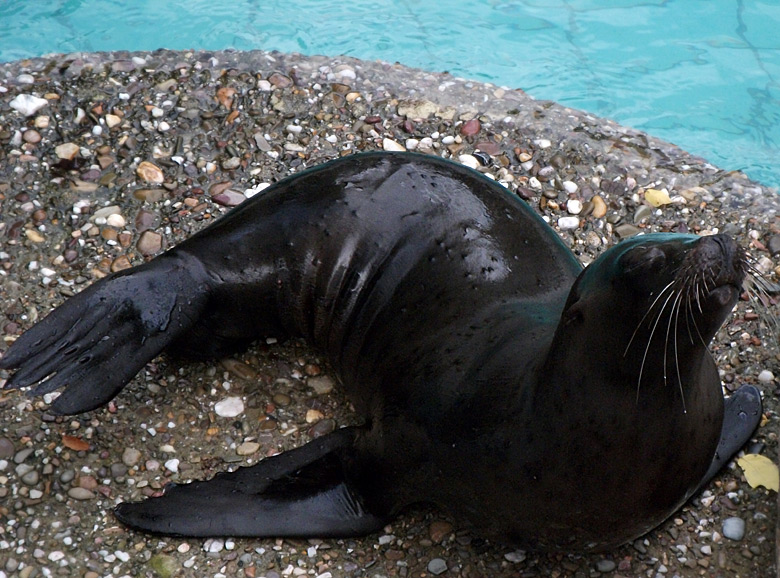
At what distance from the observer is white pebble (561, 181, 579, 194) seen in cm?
449

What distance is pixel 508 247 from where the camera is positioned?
333 centimetres

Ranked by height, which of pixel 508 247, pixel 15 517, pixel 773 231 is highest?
pixel 508 247

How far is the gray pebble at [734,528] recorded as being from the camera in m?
3.17

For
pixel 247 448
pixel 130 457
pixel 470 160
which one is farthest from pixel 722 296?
pixel 470 160

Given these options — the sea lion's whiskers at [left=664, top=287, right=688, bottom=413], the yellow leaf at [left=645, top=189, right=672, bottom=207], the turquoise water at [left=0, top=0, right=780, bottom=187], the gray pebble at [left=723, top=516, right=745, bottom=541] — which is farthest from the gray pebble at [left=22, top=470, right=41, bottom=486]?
the turquoise water at [left=0, top=0, right=780, bottom=187]

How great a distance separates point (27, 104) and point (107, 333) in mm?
1881

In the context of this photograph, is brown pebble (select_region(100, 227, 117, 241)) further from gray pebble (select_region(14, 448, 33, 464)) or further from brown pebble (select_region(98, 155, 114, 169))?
gray pebble (select_region(14, 448, 33, 464))

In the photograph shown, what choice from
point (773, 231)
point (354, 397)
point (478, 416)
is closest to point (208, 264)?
point (354, 397)

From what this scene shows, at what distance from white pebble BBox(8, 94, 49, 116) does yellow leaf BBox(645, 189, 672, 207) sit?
2886 mm

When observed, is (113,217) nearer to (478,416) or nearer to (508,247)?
(508,247)

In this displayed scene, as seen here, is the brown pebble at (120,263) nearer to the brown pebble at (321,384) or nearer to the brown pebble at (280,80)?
the brown pebble at (321,384)

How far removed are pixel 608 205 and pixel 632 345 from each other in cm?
219

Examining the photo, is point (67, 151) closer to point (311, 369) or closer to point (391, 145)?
point (391, 145)

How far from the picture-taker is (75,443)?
344cm
